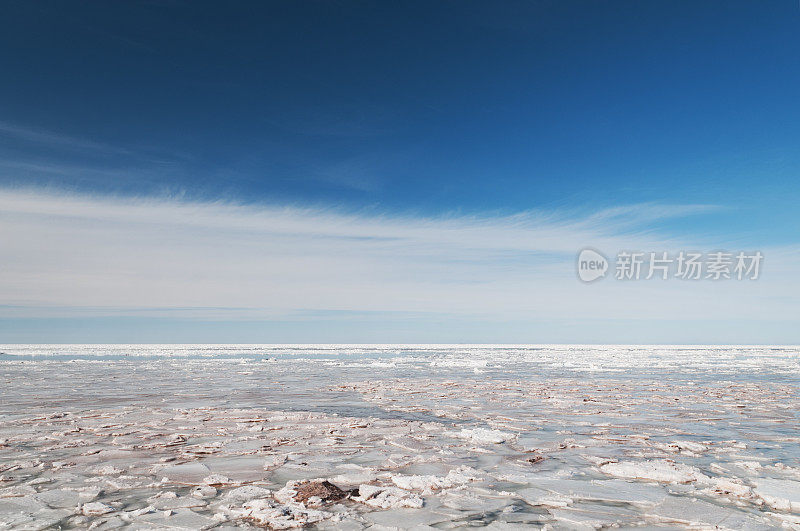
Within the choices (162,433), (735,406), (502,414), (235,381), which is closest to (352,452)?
(162,433)

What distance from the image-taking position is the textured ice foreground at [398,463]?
3.49 meters

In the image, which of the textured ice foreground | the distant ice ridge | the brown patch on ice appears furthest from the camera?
the distant ice ridge

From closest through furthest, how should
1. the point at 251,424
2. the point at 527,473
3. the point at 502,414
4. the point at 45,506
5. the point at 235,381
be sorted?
the point at 45,506, the point at 527,473, the point at 251,424, the point at 502,414, the point at 235,381

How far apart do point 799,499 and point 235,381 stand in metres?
12.8

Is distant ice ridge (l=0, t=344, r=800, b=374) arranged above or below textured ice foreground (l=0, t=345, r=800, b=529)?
below

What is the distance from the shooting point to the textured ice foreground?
138 inches

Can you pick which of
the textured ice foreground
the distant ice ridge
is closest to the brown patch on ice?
the textured ice foreground

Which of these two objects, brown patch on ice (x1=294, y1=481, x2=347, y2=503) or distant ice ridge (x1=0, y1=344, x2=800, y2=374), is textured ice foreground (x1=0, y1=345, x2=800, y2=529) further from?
distant ice ridge (x1=0, y1=344, x2=800, y2=374)

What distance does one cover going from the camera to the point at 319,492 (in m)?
3.93

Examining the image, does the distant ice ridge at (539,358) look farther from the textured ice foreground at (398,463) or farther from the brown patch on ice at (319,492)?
the brown patch on ice at (319,492)

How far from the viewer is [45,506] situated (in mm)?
3609

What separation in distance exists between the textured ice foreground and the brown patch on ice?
2cm

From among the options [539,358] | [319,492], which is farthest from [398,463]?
[539,358]

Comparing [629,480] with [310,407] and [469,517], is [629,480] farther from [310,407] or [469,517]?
[310,407]
